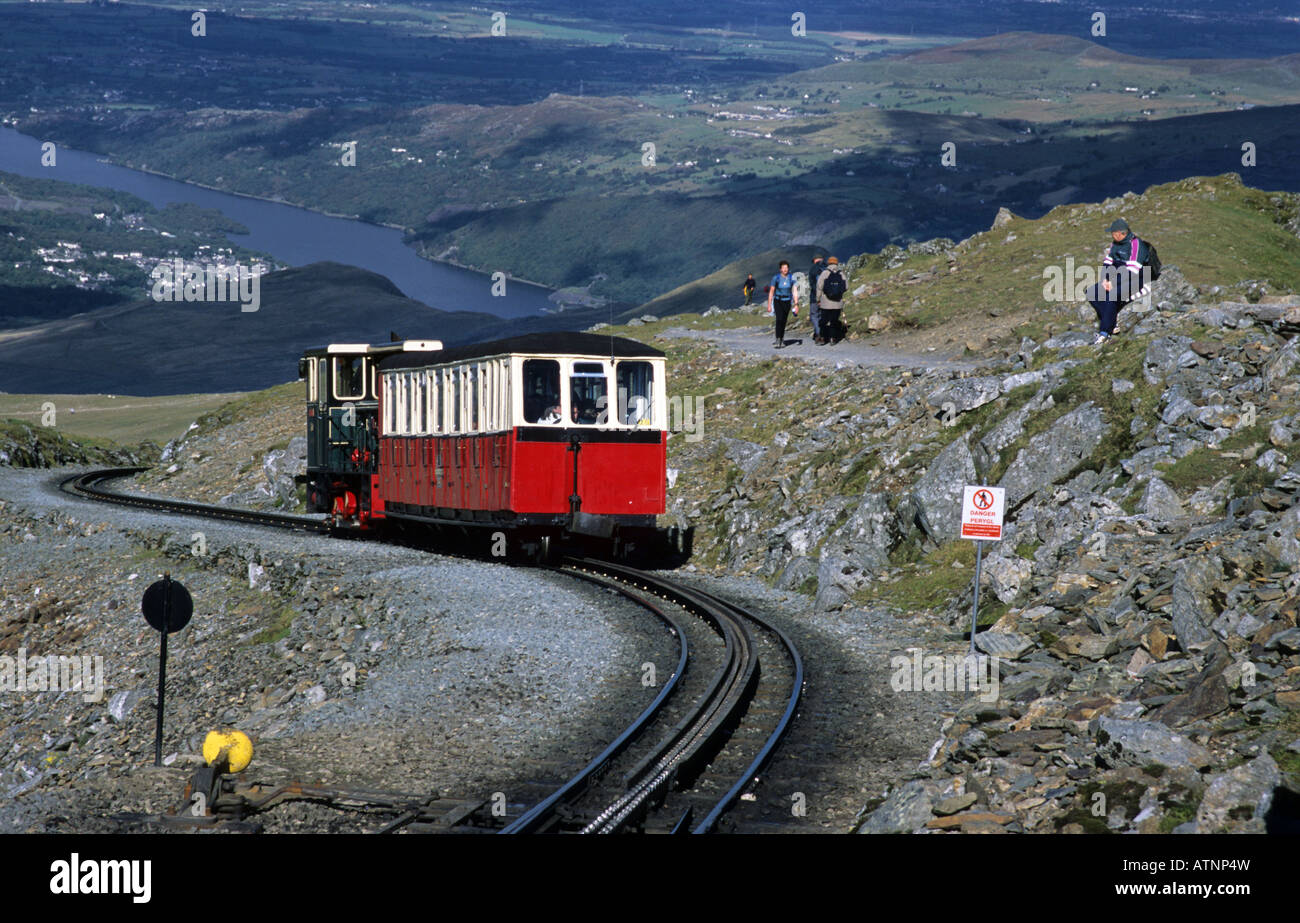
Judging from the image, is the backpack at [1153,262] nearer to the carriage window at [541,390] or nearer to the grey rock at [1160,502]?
the grey rock at [1160,502]

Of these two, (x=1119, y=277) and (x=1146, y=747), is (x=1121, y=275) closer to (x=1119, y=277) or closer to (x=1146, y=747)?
(x=1119, y=277)

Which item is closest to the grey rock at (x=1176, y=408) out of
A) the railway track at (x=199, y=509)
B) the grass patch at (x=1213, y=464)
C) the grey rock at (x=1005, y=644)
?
the grass patch at (x=1213, y=464)

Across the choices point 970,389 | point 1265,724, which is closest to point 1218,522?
point 1265,724

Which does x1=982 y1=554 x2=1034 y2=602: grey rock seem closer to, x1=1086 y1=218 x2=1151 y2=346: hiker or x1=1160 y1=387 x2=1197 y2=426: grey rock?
x1=1160 y1=387 x2=1197 y2=426: grey rock

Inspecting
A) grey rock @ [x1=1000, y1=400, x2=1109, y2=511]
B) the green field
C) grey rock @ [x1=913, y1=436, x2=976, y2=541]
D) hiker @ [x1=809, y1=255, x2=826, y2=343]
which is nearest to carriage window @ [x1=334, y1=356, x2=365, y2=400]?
hiker @ [x1=809, y1=255, x2=826, y2=343]
